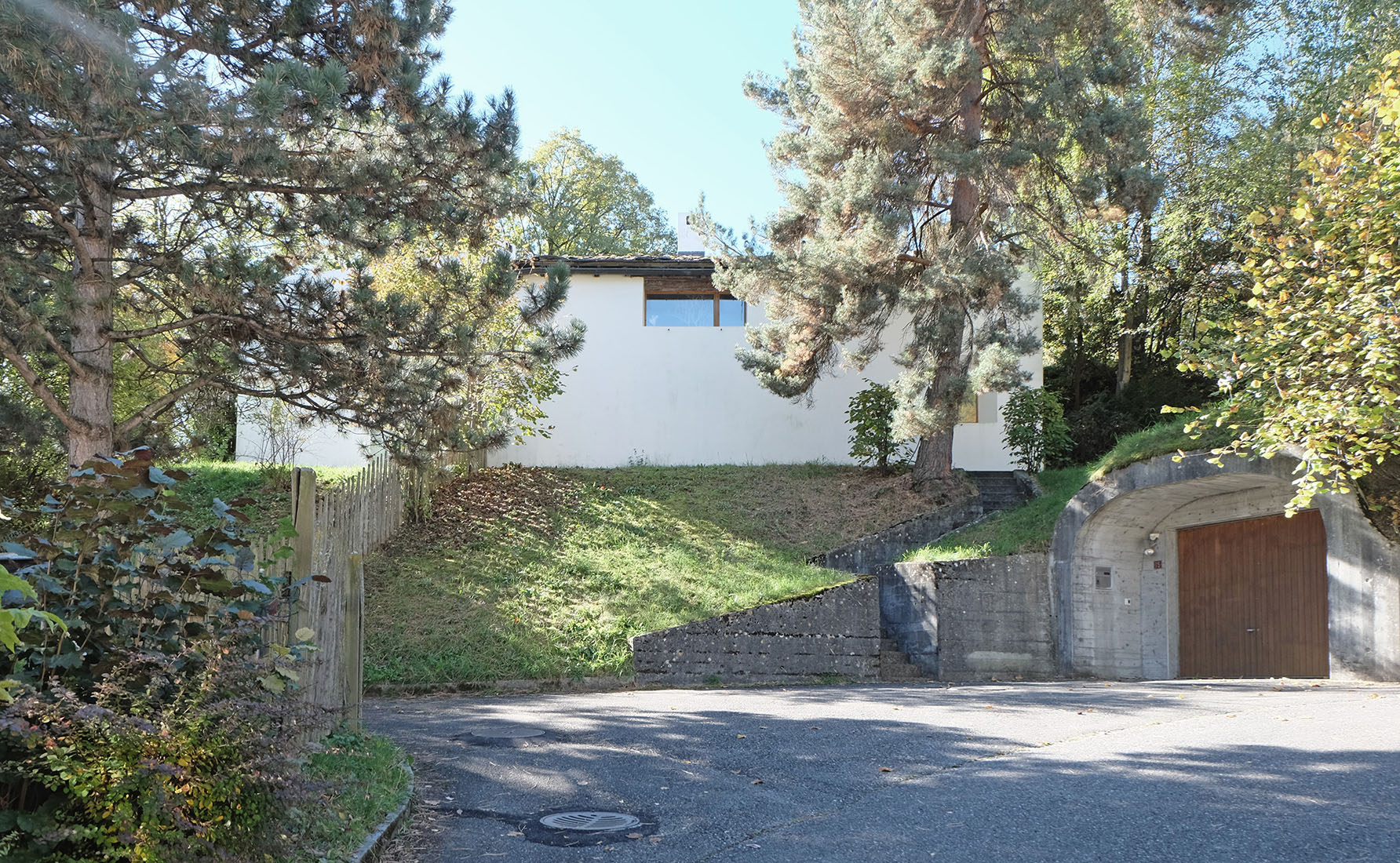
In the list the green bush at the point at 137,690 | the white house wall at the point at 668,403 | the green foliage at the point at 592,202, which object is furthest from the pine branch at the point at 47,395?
the green foliage at the point at 592,202

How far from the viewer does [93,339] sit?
970cm

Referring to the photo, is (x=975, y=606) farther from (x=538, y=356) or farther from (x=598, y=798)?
(x=598, y=798)

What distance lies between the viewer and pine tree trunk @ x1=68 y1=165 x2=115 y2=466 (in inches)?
371

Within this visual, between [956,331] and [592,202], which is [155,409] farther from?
[592,202]

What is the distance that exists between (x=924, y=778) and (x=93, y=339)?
8474mm

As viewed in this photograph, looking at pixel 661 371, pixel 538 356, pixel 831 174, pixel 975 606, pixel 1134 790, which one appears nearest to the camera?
pixel 1134 790

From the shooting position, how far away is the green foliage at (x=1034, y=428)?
19.3 m

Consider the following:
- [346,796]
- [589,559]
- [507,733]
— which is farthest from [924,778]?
[589,559]

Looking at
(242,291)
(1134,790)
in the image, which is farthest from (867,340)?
(1134,790)

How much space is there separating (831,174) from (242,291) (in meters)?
11.0

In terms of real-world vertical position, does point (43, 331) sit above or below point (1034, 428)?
below

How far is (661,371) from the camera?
21250 millimetres

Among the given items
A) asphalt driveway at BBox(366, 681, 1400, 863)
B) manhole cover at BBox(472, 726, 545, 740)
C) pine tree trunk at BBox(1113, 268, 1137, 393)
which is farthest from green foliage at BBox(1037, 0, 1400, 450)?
manhole cover at BBox(472, 726, 545, 740)

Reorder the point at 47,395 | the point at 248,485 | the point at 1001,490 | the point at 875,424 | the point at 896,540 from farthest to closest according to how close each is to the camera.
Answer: the point at 875,424 < the point at 1001,490 < the point at 248,485 < the point at 896,540 < the point at 47,395
